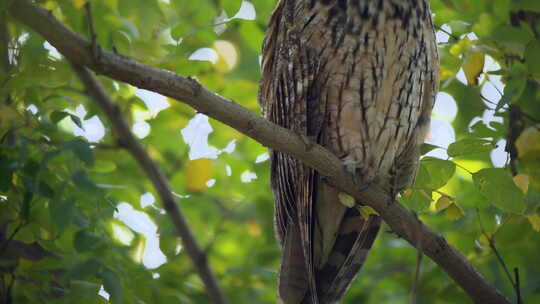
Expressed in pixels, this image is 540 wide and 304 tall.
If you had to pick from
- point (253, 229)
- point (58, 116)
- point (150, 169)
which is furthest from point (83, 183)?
point (253, 229)

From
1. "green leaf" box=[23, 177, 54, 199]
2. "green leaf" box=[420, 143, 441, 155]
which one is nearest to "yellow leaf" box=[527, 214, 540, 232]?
"green leaf" box=[420, 143, 441, 155]

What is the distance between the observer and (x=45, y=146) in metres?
2.35

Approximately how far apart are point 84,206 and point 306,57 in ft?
3.57

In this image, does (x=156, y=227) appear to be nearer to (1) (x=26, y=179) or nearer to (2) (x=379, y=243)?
(1) (x=26, y=179)

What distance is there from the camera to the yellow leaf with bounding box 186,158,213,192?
3227mm

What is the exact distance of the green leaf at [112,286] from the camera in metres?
2.12

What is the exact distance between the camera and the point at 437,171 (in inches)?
98.9

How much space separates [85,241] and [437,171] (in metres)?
1.29

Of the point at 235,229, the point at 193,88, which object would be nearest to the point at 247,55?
the point at 235,229

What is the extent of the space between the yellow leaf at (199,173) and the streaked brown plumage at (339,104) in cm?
36

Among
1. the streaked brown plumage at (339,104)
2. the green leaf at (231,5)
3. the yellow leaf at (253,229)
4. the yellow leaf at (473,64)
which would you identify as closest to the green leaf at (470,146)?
the yellow leaf at (473,64)

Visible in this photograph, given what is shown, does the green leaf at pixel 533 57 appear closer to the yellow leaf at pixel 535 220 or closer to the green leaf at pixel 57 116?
the yellow leaf at pixel 535 220

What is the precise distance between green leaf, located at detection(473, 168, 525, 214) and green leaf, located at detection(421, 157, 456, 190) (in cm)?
10

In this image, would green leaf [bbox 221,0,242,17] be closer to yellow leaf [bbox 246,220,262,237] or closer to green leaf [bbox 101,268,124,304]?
green leaf [bbox 101,268,124,304]
